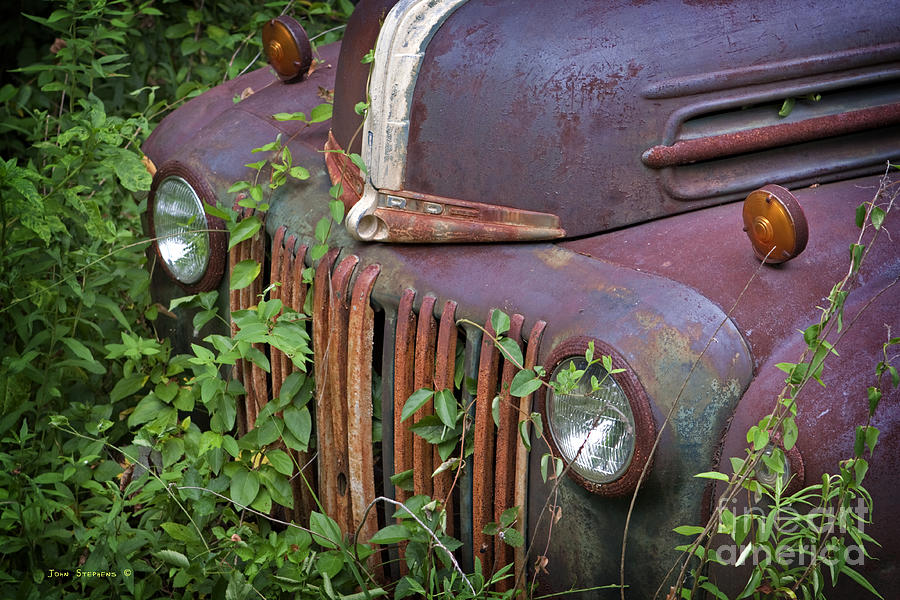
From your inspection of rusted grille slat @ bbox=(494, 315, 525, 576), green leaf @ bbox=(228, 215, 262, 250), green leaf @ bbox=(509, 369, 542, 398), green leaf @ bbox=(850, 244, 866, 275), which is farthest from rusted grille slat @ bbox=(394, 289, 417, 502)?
green leaf @ bbox=(850, 244, 866, 275)

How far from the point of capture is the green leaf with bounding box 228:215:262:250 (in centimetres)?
261

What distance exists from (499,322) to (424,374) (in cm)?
28

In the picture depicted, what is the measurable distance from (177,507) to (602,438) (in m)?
1.28

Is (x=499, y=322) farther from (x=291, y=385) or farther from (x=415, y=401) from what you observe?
(x=291, y=385)

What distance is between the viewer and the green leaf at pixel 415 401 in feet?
7.02

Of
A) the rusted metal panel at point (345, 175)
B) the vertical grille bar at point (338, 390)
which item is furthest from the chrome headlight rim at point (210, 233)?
the vertical grille bar at point (338, 390)

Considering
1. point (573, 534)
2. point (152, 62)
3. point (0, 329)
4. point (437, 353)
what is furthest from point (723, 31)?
point (152, 62)

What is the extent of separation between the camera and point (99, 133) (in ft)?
9.86

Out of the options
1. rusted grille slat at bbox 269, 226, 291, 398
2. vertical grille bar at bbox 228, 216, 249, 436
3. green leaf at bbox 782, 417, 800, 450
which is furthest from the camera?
vertical grille bar at bbox 228, 216, 249, 436

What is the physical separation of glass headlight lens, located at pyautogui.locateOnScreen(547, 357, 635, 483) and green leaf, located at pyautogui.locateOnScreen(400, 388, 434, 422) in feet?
1.08

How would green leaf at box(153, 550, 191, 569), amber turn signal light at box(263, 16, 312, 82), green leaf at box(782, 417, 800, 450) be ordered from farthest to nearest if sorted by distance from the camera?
amber turn signal light at box(263, 16, 312, 82) → green leaf at box(153, 550, 191, 569) → green leaf at box(782, 417, 800, 450)

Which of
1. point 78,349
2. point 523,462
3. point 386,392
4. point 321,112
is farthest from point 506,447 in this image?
point 78,349

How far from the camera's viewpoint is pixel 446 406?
2121 mm

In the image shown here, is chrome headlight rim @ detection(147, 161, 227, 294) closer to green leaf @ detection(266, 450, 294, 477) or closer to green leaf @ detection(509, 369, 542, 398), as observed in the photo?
green leaf @ detection(266, 450, 294, 477)
